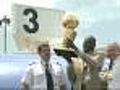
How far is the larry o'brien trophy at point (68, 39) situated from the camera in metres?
4.47

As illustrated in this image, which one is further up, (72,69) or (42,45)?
(42,45)

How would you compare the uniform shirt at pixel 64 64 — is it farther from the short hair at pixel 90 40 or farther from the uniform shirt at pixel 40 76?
the short hair at pixel 90 40

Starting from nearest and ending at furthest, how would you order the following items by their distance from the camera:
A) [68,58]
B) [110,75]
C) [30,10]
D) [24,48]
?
1. [110,75]
2. [68,58]
3. [24,48]
4. [30,10]

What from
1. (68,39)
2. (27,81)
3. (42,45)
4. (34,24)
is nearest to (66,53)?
(68,39)

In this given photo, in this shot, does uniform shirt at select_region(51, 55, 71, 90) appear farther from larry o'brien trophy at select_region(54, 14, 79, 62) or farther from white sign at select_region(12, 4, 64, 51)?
white sign at select_region(12, 4, 64, 51)

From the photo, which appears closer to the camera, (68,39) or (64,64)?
(68,39)

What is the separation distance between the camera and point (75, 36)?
452 centimetres

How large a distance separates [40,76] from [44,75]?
40 mm

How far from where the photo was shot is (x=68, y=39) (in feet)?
14.7

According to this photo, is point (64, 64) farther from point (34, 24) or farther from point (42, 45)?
point (34, 24)

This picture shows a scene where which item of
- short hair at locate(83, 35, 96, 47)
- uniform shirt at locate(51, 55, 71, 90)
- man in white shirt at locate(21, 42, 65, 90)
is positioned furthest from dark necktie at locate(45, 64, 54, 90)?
short hair at locate(83, 35, 96, 47)

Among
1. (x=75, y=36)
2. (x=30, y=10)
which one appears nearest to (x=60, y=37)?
(x=75, y=36)

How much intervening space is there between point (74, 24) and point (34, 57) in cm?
68

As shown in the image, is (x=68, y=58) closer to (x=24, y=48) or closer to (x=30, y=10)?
(x=24, y=48)
